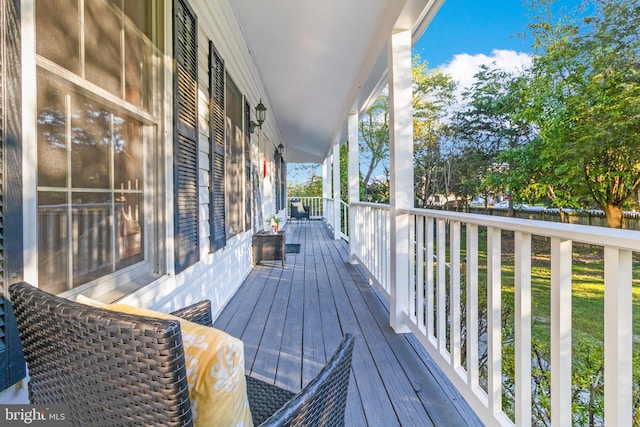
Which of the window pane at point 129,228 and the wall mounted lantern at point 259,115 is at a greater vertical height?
the wall mounted lantern at point 259,115

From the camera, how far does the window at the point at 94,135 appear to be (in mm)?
1097

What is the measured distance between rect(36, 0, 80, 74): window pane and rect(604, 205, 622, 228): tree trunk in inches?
92.3

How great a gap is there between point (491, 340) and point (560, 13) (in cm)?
232

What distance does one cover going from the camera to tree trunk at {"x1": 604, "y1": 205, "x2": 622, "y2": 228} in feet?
4.98

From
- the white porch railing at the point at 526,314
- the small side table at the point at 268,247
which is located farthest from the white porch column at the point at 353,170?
the white porch railing at the point at 526,314

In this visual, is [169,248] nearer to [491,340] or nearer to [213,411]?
[213,411]

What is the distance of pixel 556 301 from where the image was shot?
105 centimetres

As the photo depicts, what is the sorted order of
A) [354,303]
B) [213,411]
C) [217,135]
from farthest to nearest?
1. [354,303]
2. [217,135]
3. [213,411]

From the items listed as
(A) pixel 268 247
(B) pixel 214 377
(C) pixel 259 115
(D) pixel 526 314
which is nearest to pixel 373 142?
(C) pixel 259 115

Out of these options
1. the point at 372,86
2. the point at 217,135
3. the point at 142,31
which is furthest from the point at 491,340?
the point at 372,86

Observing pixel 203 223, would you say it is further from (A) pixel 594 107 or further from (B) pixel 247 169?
(A) pixel 594 107

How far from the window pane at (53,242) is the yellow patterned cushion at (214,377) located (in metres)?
0.73

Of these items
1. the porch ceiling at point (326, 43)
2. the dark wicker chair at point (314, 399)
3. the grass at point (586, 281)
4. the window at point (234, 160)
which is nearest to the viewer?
the dark wicker chair at point (314, 399)

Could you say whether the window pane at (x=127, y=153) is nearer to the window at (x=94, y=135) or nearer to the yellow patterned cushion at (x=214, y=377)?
the window at (x=94, y=135)
